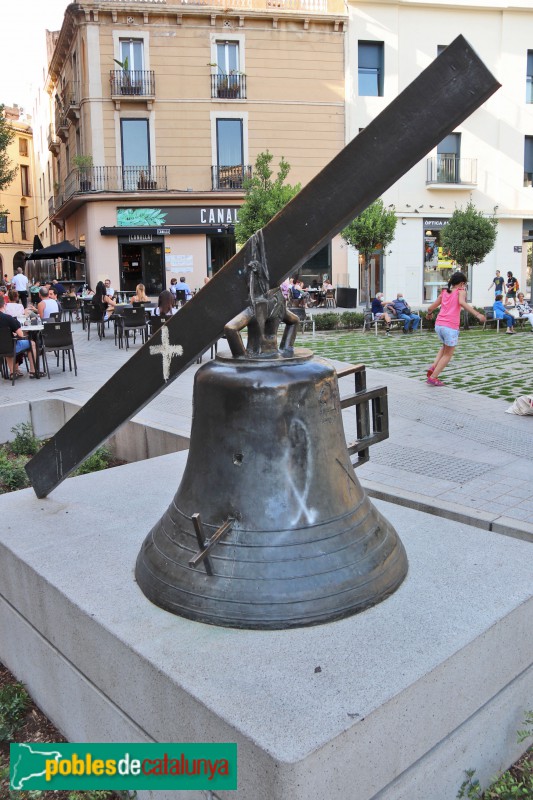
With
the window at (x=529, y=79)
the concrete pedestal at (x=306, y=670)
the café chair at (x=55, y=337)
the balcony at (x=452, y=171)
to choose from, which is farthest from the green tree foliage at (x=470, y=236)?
the concrete pedestal at (x=306, y=670)

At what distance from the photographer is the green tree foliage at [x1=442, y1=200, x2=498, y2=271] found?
Result: 2427 cm

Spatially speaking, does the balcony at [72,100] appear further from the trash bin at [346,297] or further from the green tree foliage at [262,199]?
the trash bin at [346,297]

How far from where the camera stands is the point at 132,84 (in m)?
28.2

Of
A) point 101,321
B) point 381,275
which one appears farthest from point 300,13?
point 101,321

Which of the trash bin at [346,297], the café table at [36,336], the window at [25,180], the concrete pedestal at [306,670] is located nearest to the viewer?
the concrete pedestal at [306,670]

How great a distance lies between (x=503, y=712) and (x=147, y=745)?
1313 mm

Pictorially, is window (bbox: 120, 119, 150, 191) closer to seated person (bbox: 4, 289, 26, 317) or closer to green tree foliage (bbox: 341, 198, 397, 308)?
green tree foliage (bbox: 341, 198, 397, 308)

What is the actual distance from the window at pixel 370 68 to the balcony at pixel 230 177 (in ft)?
19.8

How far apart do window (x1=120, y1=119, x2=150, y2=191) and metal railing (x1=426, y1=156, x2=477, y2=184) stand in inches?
479

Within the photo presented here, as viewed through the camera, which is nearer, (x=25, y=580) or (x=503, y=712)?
(x=503, y=712)

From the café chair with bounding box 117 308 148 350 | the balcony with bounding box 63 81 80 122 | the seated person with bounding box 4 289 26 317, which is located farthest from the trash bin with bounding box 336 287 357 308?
the seated person with bounding box 4 289 26 317

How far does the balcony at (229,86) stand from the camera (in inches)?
1137

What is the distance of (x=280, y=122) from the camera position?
29.5 meters

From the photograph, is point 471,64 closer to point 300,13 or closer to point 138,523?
point 138,523
